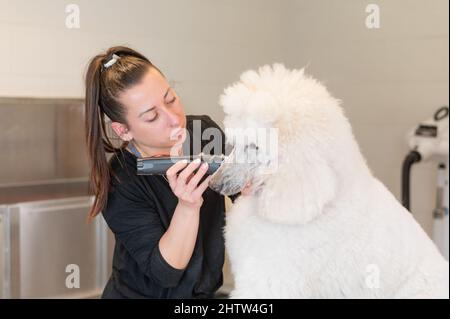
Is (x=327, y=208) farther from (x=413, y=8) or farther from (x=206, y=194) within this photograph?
(x=413, y=8)

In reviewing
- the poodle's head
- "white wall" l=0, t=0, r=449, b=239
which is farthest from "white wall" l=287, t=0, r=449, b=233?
the poodle's head

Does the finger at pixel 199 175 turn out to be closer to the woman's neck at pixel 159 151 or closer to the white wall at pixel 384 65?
the woman's neck at pixel 159 151

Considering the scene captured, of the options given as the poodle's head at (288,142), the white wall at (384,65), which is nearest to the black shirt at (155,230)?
the poodle's head at (288,142)

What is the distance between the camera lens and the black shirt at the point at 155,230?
2.46 ft

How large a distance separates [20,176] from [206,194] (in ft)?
2.04

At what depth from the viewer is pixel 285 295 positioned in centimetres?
61

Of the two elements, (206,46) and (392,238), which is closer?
(392,238)

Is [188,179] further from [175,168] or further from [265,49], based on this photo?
[265,49]

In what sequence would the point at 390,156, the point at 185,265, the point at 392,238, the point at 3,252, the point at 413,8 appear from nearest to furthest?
the point at 392,238 → the point at 185,265 → the point at 413,8 → the point at 390,156 → the point at 3,252

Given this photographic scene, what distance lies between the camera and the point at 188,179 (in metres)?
0.63

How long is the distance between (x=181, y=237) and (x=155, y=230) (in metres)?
0.09

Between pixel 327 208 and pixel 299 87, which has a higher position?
pixel 299 87

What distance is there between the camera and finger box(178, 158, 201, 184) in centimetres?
62
